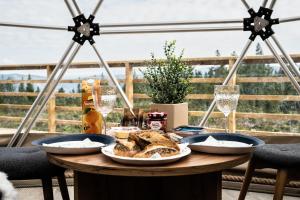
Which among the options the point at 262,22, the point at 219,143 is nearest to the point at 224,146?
the point at 219,143

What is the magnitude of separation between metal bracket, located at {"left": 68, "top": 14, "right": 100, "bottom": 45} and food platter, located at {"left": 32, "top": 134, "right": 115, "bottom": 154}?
5.32ft

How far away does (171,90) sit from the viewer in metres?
1.86

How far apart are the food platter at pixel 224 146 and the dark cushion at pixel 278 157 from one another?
1.47ft

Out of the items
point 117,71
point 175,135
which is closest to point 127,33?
point 117,71

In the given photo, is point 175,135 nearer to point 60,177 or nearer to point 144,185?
point 144,185

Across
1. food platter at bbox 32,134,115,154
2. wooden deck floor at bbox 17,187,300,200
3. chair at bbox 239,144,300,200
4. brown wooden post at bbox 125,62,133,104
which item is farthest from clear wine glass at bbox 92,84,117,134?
brown wooden post at bbox 125,62,133,104

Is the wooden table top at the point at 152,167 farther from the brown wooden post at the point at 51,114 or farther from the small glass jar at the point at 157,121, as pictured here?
the brown wooden post at the point at 51,114

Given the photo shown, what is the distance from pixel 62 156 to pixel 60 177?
0.72 meters

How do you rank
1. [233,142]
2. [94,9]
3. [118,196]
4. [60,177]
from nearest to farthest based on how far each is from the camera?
[233,142] → [118,196] → [60,177] → [94,9]

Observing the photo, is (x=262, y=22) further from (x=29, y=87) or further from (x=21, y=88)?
(x=21, y=88)

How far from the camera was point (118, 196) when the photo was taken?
1444 millimetres

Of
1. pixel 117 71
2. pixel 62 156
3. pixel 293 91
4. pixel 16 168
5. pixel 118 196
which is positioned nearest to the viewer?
pixel 62 156

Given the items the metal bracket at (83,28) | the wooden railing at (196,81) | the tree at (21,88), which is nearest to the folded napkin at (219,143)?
the wooden railing at (196,81)

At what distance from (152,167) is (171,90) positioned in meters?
0.89
